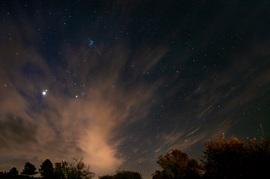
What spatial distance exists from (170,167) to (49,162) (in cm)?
6221

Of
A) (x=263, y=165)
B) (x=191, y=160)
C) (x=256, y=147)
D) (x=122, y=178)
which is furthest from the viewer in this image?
(x=122, y=178)

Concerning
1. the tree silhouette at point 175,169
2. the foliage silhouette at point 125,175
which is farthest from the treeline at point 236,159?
the foliage silhouette at point 125,175

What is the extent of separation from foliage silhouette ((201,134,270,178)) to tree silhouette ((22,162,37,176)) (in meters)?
81.2

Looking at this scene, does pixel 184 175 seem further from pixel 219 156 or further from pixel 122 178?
pixel 122 178

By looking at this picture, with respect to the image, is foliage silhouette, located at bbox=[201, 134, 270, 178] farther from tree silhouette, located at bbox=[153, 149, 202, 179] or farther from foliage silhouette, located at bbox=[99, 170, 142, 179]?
foliage silhouette, located at bbox=[99, 170, 142, 179]

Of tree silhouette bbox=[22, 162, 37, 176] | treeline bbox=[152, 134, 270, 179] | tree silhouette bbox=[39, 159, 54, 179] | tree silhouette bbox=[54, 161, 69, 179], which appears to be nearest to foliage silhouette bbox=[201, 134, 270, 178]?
treeline bbox=[152, 134, 270, 179]

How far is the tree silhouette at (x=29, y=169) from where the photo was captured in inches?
2921

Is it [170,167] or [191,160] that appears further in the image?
[191,160]

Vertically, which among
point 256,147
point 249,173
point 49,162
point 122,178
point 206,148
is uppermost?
point 49,162

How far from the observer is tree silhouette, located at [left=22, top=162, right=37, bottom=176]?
74188 millimetres

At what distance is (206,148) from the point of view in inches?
1103

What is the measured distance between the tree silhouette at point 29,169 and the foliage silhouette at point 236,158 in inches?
3195

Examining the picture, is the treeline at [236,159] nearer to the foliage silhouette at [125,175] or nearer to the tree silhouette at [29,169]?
the foliage silhouette at [125,175]

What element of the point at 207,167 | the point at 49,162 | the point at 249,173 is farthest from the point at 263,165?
the point at 49,162
